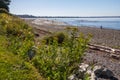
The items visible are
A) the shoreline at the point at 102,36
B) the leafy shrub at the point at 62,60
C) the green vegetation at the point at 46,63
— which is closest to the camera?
the green vegetation at the point at 46,63

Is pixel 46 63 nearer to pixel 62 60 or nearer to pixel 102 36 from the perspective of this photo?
pixel 62 60

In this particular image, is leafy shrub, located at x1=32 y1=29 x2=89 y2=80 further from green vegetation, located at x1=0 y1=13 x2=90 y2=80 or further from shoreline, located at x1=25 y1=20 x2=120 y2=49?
shoreline, located at x1=25 y1=20 x2=120 y2=49

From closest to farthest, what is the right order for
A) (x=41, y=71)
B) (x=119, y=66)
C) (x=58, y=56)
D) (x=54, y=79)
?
(x=54, y=79) → (x=41, y=71) → (x=58, y=56) → (x=119, y=66)

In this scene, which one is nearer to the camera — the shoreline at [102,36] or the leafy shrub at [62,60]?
the leafy shrub at [62,60]

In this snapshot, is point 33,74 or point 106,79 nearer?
point 33,74

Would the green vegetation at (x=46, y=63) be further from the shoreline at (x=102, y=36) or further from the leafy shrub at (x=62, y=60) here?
the shoreline at (x=102, y=36)

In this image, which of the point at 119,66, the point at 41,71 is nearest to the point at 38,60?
the point at 41,71

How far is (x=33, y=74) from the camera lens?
7871 mm

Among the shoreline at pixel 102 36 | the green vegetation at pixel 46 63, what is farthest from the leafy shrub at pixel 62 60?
the shoreline at pixel 102 36

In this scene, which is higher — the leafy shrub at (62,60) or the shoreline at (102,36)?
the leafy shrub at (62,60)

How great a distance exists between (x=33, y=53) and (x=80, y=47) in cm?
266

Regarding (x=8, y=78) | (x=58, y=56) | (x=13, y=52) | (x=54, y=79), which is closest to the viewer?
(x=8, y=78)

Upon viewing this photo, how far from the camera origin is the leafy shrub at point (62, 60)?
26.5ft

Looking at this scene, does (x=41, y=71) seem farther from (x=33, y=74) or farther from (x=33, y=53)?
(x=33, y=53)
